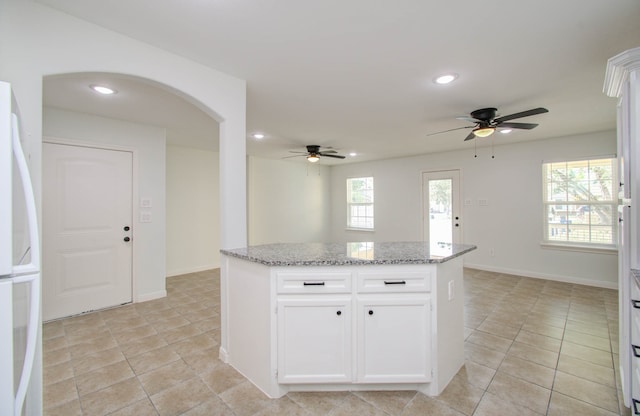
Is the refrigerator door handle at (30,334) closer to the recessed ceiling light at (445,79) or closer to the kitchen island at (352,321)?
the kitchen island at (352,321)

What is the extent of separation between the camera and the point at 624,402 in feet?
5.81

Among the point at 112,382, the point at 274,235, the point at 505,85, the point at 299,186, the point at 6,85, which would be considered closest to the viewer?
the point at 6,85

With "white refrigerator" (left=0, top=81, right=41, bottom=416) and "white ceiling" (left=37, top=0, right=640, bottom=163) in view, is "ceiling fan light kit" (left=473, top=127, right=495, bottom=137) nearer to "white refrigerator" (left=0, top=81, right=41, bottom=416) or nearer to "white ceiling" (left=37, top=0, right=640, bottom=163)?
"white ceiling" (left=37, top=0, right=640, bottom=163)

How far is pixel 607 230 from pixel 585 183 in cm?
77

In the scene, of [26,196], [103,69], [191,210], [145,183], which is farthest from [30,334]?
[191,210]

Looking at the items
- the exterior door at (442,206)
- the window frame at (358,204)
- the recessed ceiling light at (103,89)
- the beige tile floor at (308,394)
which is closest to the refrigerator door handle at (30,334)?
the beige tile floor at (308,394)

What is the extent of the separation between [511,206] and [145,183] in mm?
5962

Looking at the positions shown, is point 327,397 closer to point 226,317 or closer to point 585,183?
point 226,317

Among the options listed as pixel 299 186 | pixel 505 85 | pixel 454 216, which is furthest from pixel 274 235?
pixel 505 85

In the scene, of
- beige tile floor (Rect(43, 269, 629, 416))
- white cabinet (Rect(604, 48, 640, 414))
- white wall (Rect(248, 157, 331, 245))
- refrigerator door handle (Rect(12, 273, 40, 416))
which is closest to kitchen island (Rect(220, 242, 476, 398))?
beige tile floor (Rect(43, 269, 629, 416))

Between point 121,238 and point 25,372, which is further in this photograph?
point 121,238

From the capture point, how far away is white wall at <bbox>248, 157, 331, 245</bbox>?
20.5ft

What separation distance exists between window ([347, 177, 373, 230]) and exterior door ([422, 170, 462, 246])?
1.49m

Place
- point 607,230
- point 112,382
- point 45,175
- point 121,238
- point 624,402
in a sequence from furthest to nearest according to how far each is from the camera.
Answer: point 607,230 < point 121,238 < point 45,175 < point 112,382 < point 624,402
